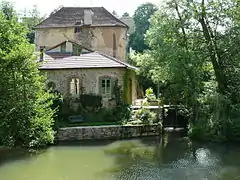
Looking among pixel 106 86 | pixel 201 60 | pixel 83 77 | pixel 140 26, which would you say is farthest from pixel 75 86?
pixel 140 26

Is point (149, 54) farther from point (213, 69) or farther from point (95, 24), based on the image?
point (95, 24)

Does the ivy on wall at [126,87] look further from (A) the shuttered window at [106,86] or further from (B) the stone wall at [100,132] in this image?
(B) the stone wall at [100,132]

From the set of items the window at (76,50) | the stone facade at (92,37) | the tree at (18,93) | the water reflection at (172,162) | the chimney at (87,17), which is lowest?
the water reflection at (172,162)

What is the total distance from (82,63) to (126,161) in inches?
414

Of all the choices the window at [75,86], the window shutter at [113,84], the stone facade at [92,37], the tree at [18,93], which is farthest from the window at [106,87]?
the tree at [18,93]

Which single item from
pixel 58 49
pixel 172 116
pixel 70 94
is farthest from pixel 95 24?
pixel 172 116

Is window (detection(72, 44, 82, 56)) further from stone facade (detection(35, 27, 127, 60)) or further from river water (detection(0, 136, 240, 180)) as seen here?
river water (detection(0, 136, 240, 180))

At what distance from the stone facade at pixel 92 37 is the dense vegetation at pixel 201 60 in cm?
1170

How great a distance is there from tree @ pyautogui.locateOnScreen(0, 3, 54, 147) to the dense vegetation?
9.98 m

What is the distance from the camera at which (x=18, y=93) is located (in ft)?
49.9

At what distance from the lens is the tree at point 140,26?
53.9m

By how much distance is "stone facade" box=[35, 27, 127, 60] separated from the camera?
118 ft

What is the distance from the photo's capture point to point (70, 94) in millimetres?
26234

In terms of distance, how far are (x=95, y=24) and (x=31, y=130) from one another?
22.2 meters
